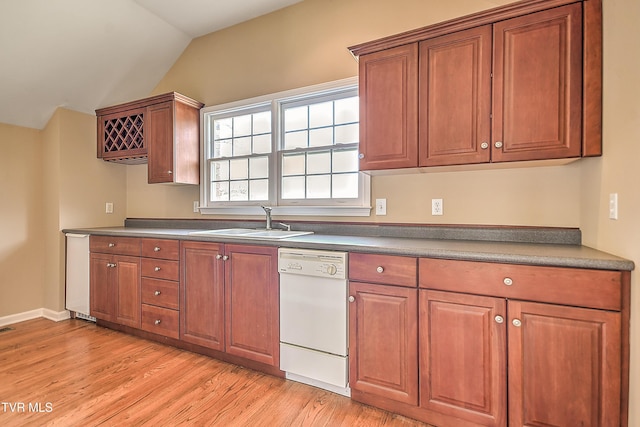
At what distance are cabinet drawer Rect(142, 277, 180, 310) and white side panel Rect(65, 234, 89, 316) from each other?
0.88 meters

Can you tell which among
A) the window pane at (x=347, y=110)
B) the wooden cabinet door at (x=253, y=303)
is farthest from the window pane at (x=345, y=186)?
the wooden cabinet door at (x=253, y=303)

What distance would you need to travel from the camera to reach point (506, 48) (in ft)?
5.67

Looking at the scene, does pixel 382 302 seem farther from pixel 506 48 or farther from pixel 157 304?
pixel 157 304

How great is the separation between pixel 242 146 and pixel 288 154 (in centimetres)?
57

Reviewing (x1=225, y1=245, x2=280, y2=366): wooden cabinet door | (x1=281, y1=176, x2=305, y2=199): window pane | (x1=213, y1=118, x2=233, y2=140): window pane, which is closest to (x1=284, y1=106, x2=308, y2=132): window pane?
(x1=281, y1=176, x2=305, y2=199): window pane

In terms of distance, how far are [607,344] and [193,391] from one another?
2124 mm

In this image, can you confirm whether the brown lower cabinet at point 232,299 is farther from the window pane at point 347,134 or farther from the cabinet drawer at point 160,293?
the window pane at point 347,134

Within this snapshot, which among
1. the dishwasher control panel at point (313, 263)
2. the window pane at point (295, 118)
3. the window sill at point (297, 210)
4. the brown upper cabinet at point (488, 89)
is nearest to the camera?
the brown upper cabinet at point (488, 89)

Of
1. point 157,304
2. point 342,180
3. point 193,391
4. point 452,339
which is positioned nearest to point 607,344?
point 452,339

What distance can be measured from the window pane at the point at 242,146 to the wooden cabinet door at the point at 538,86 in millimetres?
2101

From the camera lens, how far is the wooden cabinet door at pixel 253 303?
2115mm

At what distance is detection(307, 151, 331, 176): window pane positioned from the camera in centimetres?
270

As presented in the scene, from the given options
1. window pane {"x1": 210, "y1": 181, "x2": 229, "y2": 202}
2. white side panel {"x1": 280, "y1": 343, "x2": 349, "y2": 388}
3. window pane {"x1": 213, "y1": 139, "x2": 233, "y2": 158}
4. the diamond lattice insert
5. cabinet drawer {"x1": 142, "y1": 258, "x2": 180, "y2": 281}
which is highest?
the diamond lattice insert

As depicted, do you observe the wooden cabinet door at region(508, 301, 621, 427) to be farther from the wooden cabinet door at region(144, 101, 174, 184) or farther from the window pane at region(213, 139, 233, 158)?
the wooden cabinet door at region(144, 101, 174, 184)
